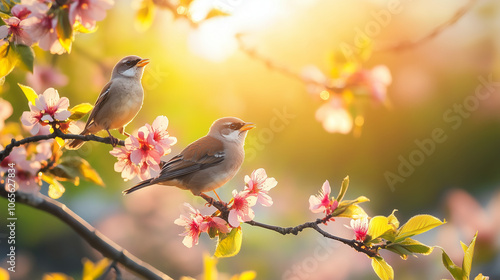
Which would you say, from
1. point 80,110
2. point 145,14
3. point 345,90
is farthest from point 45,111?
point 345,90

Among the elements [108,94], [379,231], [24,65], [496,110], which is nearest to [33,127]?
[24,65]

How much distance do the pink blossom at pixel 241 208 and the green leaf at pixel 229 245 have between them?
4 cm

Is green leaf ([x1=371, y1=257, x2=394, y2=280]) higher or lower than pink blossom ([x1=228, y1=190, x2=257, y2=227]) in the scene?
lower

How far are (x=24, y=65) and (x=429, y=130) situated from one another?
108 inches

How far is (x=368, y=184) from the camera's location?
279 cm

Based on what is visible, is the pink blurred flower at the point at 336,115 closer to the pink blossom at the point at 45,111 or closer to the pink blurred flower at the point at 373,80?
the pink blurred flower at the point at 373,80

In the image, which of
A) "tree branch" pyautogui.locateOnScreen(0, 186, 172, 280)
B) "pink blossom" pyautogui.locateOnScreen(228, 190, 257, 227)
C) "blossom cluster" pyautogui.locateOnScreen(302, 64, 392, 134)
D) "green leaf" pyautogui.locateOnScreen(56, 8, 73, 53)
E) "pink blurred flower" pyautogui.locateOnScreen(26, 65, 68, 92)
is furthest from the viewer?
"pink blurred flower" pyautogui.locateOnScreen(26, 65, 68, 92)

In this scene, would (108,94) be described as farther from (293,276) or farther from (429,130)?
(429,130)

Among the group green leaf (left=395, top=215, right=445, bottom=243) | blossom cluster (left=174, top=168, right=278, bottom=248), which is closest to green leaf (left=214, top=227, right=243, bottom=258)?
blossom cluster (left=174, top=168, right=278, bottom=248)

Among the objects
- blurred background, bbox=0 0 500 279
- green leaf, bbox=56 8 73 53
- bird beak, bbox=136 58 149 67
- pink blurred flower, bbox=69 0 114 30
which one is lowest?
blurred background, bbox=0 0 500 279

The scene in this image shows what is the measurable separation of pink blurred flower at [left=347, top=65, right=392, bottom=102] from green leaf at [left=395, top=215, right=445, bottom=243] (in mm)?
635

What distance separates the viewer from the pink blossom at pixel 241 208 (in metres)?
0.63

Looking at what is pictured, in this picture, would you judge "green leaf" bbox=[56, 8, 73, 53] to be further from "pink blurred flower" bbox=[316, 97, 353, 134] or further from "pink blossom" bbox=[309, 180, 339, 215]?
"pink blurred flower" bbox=[316, 97, 353, 134]

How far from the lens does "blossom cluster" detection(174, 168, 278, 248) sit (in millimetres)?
630
